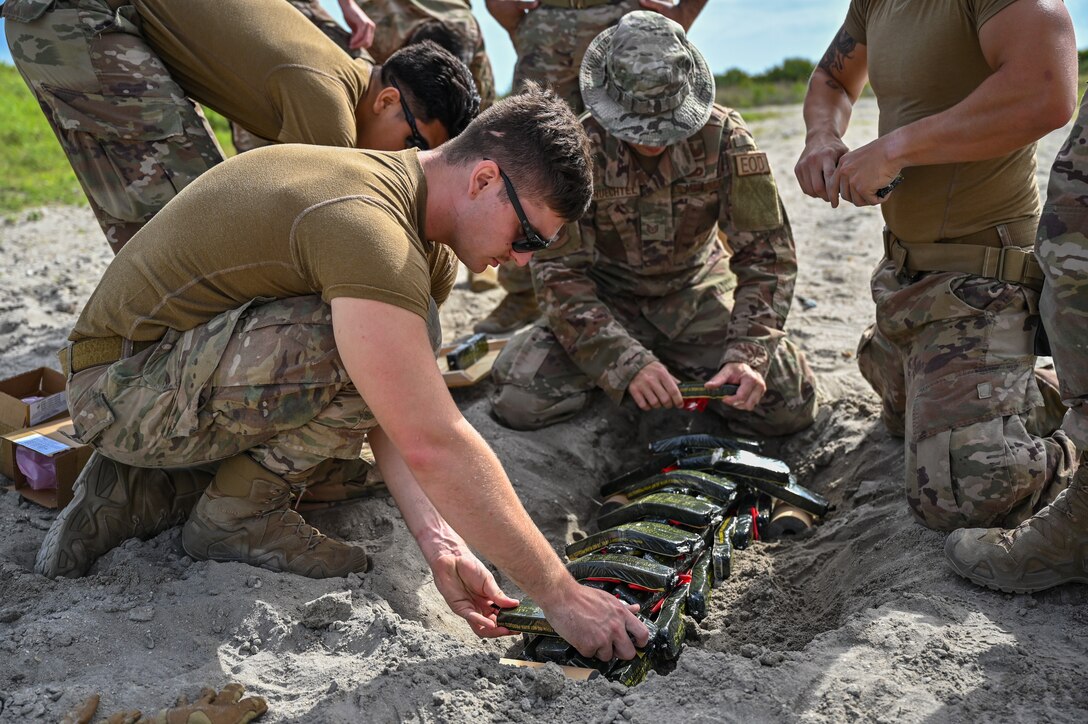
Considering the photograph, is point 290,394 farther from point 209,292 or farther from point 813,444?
point 813,444

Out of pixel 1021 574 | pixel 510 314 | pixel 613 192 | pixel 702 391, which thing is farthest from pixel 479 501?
pixel 510 314

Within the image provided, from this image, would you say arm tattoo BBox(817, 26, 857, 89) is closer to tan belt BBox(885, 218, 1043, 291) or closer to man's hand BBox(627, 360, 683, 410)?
tan belt BBox(885, 218, 1043, 291)

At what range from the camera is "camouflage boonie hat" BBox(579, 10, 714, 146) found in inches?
152

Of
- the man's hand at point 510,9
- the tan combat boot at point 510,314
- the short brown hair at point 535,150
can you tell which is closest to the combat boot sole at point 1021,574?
the short brown hair at point 535,150

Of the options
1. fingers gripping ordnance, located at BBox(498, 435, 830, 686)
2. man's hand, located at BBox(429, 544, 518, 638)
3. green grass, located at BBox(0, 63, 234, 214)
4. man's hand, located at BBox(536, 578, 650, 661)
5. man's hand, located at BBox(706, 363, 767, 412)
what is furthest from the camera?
green grass, located at BBox(0, 63, 234, 214)

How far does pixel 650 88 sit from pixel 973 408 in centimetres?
Result: 178

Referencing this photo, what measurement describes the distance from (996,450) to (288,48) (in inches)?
121

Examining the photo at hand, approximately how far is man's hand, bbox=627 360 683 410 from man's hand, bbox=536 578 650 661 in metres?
1.47

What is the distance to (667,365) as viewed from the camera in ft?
15.0

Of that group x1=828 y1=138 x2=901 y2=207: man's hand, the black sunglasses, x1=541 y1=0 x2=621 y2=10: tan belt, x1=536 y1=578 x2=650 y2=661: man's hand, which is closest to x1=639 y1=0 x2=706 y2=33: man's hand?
x1=541 y1=0 x2=621 y2=10: tan belt

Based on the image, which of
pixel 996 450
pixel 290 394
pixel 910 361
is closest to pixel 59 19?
pixel 290 394

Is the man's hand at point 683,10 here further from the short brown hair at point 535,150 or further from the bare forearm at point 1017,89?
the short brown hair at point 535,150

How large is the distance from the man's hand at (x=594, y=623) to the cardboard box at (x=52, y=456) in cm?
193

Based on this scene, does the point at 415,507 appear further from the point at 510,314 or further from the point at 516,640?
the point at 510,314
